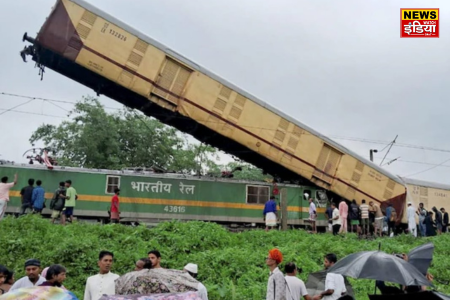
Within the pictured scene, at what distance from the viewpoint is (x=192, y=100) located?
16.0 meters

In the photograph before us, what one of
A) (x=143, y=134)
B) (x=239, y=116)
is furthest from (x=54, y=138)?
(x=239, y=116)

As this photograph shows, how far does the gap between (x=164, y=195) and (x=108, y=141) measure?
16792 millimetres

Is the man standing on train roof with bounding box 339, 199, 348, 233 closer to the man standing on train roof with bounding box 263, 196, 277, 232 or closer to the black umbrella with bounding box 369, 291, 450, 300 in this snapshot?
the man standing on train roof with bounding box 263, 196, 277, 232

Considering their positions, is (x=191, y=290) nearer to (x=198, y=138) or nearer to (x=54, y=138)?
(x=198, y=138)

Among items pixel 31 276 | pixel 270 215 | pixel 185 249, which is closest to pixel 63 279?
pixel 31 276

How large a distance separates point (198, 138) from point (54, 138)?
19064 mm

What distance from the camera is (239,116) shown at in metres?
16.7

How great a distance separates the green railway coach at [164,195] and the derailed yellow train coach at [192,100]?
1100 millimetres

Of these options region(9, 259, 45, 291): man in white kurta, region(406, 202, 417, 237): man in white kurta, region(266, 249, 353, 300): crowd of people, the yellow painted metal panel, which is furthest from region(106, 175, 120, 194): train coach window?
region(266, 249, 353, 300): crowd of people

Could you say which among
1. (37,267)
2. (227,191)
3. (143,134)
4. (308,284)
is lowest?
(37,267)

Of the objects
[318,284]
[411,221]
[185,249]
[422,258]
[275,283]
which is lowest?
[275,283]

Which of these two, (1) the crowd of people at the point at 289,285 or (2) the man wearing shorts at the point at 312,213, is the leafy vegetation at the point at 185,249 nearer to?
(1) the crowd of people at the point at 289,285

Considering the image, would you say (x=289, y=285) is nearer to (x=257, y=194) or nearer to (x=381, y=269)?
(x=381, y=269)

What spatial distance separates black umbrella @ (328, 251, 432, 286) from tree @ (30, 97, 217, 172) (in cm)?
2584
